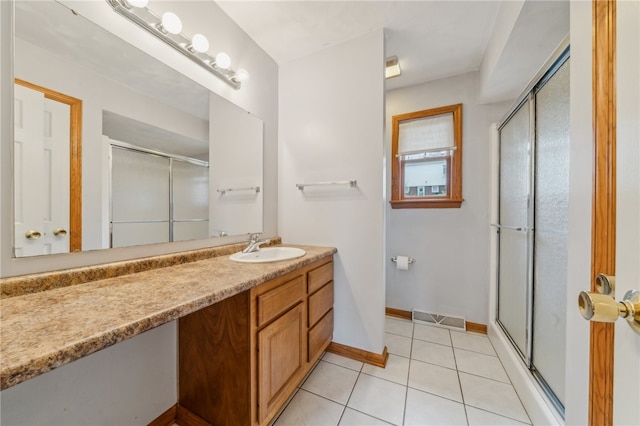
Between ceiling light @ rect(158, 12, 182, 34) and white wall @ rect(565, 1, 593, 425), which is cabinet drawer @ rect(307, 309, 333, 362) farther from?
ceiling light @ rect(158, 12, 182, 34)

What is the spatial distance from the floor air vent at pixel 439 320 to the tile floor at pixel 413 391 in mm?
253

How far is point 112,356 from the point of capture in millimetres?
999

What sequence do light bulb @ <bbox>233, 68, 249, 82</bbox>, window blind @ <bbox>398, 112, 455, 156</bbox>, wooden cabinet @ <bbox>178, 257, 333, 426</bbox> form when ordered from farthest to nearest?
window blind @ <bbox>398, 112, 455, 156</bbox> → light bulb @ <bbox>233, 68, 249, 82</bbox> → wooden cabinet @ <bbox>178, 257, 333, 426</bbox>

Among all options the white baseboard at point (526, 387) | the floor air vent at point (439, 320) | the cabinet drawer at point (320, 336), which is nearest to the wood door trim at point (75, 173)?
the cabinet drawer at point (320, 336)

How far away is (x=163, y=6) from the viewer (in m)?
1.21

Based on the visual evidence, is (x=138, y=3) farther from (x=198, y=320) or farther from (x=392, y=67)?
(x=392, y=67)

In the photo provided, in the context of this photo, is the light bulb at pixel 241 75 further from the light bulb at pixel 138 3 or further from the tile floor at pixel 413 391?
the tile floor at pixel 413 391

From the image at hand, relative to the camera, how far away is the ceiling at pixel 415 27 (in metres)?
1.35

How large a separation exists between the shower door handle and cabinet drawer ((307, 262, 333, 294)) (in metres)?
1.21

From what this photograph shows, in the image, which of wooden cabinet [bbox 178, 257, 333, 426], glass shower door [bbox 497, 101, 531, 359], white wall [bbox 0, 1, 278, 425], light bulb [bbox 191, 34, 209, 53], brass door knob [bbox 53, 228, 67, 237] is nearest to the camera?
white wall [bbox 0, 1, 278, 425]

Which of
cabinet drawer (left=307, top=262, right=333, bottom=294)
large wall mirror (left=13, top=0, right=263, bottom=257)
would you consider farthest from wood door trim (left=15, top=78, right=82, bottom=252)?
cabinet drawer (left=307, top=262, right=333, bottom=294)

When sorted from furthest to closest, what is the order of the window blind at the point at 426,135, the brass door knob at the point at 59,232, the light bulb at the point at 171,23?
the window blind at the point at 426,135 < the light bulb at the point at 171,23 < the brass door knob at the point at 59,232

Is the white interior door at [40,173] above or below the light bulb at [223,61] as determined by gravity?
below

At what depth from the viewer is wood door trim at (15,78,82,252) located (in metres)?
0.91
